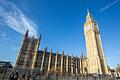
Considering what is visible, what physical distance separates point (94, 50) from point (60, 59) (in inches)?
927

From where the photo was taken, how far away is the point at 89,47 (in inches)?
2685

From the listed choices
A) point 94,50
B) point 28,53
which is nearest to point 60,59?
point 28,53

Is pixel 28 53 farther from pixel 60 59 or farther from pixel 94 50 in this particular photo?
pixel 94 50

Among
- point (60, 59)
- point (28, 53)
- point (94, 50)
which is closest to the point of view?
point (28, 53)

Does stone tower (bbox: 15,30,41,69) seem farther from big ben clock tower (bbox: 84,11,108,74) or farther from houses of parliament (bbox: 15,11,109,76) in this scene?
big ben clock tower (bbox: 84,11,108,74)

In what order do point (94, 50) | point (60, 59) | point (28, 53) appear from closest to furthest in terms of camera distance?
point (28, 53) < point (60, 59) < point (94, 50)

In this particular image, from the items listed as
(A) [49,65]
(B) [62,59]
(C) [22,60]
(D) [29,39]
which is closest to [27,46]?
(D) [29,39]

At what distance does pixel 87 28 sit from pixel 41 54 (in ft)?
141

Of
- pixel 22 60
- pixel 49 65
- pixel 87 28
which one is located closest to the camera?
pixel 22 60

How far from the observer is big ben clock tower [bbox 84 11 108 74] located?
191ft

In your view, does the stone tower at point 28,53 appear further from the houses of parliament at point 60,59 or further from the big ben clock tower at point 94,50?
the big ben clock tower at point 94,50

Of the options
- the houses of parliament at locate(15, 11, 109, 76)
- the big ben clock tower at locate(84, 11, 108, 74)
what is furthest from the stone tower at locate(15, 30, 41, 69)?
the big ben clock tower at locate(84, 11, 108, 74)

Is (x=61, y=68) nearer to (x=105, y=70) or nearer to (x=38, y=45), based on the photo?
(x=38, y=45)

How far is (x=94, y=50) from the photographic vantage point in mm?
62969
